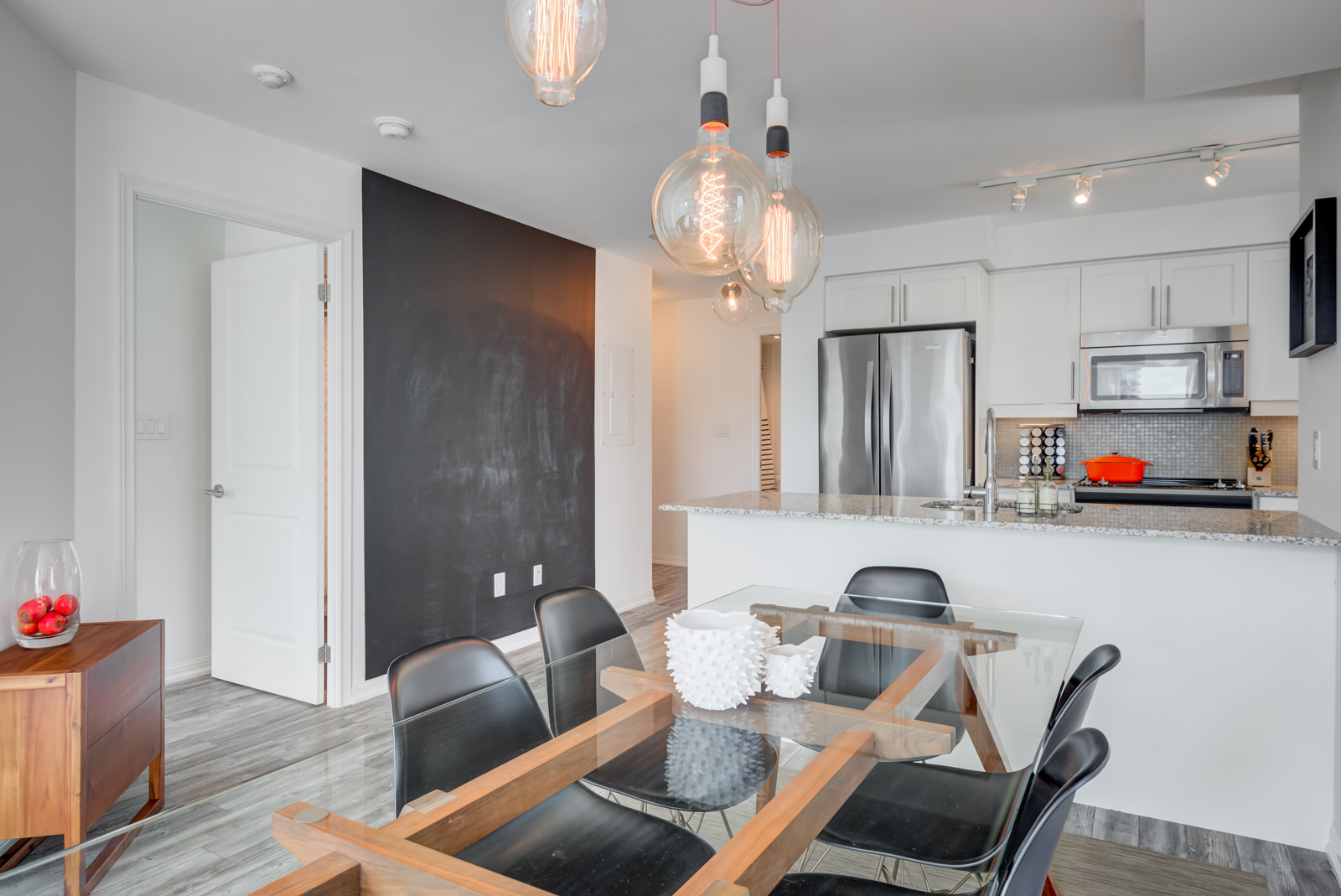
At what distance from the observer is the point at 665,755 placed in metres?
1.29

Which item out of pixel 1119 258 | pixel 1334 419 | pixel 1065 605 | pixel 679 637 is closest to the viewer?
pixel 679 637

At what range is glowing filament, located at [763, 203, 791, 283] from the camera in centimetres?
178

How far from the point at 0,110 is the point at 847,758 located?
9.13 ft

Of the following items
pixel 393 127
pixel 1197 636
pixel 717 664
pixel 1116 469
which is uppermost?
pixel 393 127

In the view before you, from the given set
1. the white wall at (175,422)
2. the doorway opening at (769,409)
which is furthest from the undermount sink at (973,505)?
the white wall at (175,422)

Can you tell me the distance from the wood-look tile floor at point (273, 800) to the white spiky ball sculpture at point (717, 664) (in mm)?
188

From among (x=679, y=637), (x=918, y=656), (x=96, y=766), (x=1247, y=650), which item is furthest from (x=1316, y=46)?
(x=96, y=766)

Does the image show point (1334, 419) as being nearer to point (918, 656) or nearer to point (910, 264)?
point (918, 656)

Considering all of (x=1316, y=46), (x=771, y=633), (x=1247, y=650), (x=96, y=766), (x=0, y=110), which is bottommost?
(x=96, y=766)

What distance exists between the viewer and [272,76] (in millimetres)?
2621

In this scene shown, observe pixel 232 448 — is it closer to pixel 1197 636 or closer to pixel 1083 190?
pixel 1197 636

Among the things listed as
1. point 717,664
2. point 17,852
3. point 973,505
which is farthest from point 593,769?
point 973,505

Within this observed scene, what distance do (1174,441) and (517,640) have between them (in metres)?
4.05

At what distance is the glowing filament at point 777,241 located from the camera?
70.0 inches
